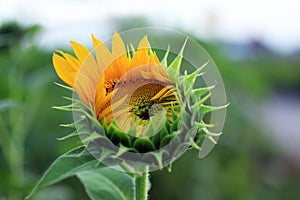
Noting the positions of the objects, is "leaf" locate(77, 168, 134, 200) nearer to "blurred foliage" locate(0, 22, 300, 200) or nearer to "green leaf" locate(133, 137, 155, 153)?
"green leaf" locate(133, 137, 155, 153)

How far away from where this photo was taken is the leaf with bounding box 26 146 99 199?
50 centimetres

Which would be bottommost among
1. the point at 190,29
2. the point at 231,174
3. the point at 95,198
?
the point at 231,174

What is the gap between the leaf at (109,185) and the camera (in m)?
0.62

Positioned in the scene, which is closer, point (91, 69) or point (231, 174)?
point (91, 69)

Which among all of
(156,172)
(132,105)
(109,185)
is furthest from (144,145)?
(156,172)

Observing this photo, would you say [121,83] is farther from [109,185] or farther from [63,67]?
[109,185]

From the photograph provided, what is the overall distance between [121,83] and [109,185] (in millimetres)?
165

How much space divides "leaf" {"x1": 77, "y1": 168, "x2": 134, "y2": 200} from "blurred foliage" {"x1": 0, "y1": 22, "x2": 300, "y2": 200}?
307mm

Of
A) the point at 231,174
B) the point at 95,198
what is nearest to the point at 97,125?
the point at 95,198

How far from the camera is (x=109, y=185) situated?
2.09ft

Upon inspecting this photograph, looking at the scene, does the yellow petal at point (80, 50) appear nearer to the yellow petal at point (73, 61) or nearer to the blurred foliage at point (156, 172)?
the yellow petal at point (73, 61)

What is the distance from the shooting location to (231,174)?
2.55 m

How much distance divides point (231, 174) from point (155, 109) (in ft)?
6.88

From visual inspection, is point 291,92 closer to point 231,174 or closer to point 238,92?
point 238,92
